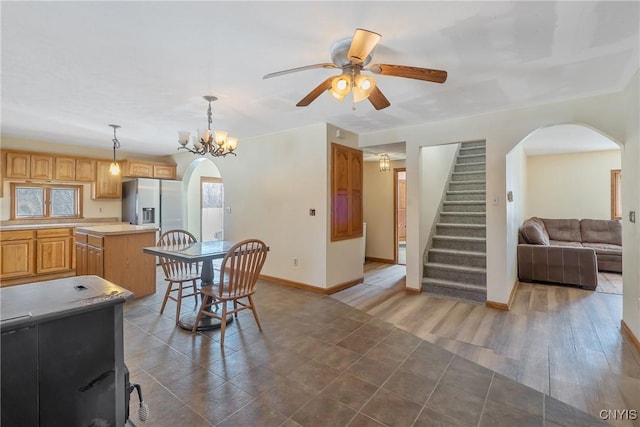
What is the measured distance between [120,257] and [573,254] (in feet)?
21.3

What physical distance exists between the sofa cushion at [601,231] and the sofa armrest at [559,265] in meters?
1.72

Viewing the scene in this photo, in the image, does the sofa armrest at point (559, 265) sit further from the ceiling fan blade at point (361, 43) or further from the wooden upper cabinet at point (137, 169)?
the wooden upper cabinet at point (137, 169)

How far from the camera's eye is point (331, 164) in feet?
14.1

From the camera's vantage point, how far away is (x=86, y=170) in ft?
18.6

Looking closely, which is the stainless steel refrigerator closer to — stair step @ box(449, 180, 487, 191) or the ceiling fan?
the ceiling fan

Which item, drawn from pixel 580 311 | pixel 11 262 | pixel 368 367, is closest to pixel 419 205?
pixel 580 311

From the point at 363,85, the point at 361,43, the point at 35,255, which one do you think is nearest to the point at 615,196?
the point at 363,85

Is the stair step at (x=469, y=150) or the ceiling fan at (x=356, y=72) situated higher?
the stair step at (x=469, y=150)

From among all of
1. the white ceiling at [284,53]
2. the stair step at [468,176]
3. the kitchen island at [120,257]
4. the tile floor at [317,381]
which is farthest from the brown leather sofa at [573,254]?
the kitchen island at [120,257]

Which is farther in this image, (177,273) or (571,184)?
(571,184)

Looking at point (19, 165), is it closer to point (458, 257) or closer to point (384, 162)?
point (384, 162)

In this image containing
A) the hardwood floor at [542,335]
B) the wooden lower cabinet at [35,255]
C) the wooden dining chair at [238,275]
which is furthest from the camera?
the wooden lower cabinet at [35,255]

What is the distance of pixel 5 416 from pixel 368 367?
6.69 feet

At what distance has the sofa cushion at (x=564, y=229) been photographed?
6109 mm
